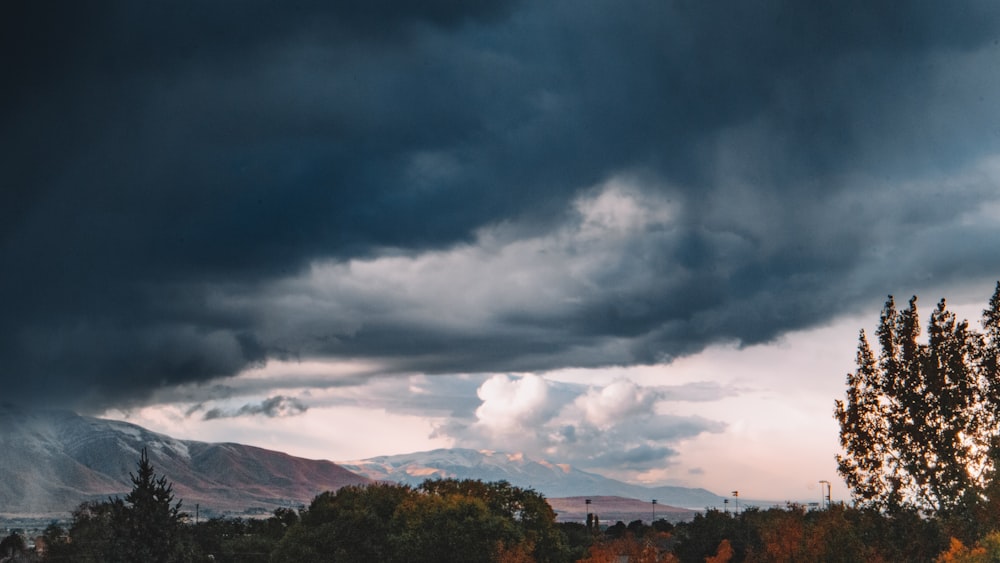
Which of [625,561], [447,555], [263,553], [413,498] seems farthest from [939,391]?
[263,553]

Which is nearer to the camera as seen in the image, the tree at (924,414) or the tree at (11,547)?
the tree at (924,414)

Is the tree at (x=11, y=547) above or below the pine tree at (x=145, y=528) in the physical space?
below

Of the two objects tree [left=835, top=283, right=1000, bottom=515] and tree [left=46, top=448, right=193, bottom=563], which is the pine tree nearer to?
tree [left=46, top=448, right=193, bottom=563]

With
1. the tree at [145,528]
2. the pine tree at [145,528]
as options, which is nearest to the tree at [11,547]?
the tree at [145,528]

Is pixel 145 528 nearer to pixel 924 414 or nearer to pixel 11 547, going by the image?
pixel 924 414

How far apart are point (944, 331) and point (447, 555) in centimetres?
4990

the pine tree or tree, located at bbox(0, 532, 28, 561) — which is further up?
the pine tree

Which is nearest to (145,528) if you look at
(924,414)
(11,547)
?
(924,414)

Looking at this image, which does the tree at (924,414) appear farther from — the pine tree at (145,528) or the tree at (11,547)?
the tree at (11,547)

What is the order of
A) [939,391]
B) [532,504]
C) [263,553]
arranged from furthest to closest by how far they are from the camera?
[263,553] < [532,504] < [939,391]

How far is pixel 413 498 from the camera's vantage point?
103750 millimetres

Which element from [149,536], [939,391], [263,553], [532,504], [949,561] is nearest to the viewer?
[949,561]

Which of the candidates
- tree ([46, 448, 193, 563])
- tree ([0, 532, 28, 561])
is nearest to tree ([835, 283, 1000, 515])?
tree ([46, 448, 193, 563])

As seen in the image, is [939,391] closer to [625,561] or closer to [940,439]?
[940,439]
